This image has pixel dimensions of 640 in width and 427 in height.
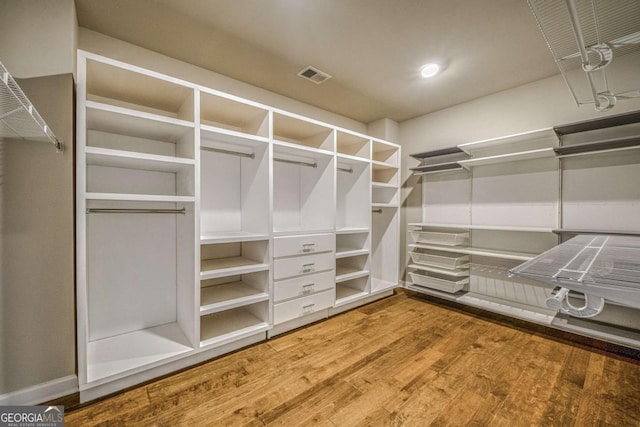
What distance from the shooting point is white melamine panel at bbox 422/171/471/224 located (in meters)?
3.19

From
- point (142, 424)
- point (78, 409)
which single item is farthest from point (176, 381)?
point (78, 409)

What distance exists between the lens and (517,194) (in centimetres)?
279

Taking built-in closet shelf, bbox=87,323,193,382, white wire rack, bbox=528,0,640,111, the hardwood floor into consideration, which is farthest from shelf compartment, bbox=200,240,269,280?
white wire rack, bbox=528,0,640,111

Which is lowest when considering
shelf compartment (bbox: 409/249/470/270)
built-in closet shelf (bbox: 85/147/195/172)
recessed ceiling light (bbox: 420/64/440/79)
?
shelf compartment (bbox: 409/249/470/270)

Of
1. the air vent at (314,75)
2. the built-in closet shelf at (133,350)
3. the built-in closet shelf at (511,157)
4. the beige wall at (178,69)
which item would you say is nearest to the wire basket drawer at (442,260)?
the built-in closet shelf at (511,157)

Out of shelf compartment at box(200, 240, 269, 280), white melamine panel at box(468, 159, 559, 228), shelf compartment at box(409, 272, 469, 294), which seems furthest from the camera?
shelf compartment at box(409, 272, 469, 294)

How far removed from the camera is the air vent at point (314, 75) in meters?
2.45

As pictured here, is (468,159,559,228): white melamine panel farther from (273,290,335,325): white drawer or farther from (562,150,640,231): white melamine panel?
(273,290,335,325): white drawer

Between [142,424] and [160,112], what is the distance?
7.07 ft

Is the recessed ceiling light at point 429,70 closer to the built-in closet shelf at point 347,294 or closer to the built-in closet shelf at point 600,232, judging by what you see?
the built-in closet shelf at point 600,232

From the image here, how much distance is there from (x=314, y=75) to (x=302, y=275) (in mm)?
1940

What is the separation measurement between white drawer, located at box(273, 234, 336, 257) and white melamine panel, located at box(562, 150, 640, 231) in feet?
7.55

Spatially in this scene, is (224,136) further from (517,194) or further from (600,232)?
(600,232)

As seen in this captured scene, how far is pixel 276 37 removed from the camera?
200 centimetres
